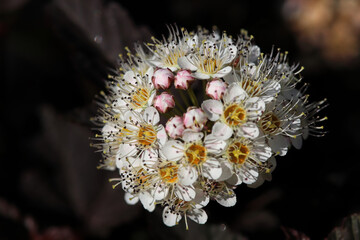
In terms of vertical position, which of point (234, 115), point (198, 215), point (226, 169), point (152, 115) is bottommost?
point (198, 215)

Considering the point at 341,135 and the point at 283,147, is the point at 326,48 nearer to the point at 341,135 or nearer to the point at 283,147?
the point at 341,135

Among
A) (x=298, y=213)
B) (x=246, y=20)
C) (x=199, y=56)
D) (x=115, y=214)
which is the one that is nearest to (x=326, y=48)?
(x=246, y=20)

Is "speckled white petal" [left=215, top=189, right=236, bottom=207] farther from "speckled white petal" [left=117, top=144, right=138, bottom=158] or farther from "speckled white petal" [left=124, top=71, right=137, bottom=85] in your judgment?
"speckled white petal" [left=124, top=71, right=137, bottom=85]

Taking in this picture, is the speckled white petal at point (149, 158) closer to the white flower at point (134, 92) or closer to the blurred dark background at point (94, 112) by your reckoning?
the white flower at point (134, 92)

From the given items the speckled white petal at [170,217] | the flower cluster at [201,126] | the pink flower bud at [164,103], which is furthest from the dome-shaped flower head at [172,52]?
the speckled white petal at [170,217]

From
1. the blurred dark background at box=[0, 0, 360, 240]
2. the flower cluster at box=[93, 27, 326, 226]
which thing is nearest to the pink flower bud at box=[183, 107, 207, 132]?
the flower cluster at box=[93, 27, 326, 226]

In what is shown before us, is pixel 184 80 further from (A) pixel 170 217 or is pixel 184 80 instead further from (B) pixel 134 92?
(A) pixel 170 217

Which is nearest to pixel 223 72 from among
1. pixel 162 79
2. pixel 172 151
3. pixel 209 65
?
pixel 209 65
